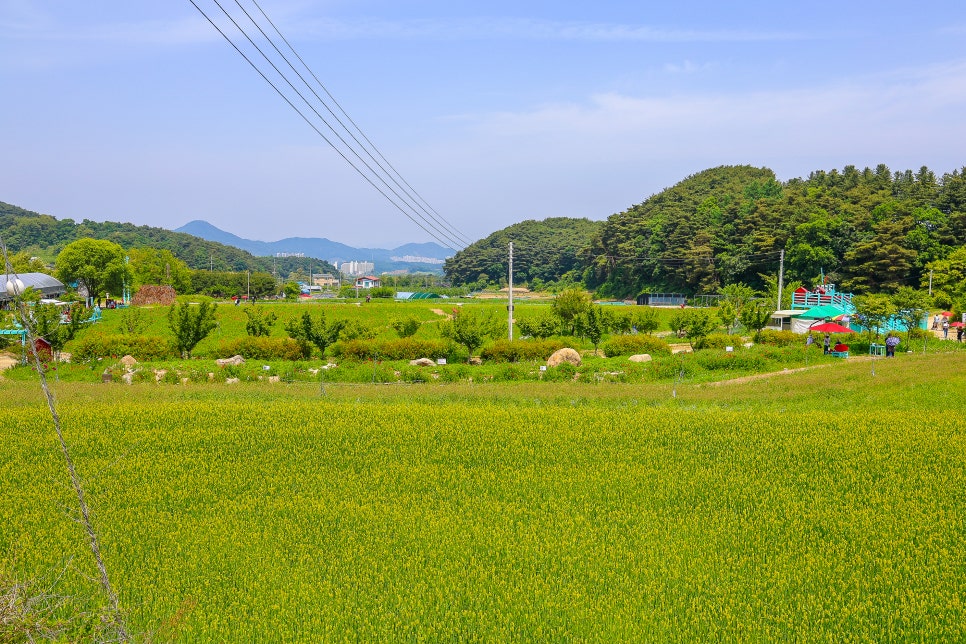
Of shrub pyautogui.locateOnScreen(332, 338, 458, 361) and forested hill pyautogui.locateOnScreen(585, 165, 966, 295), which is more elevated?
forested hill pyautogui.locateOnScreen(585, 165, 966, 295)

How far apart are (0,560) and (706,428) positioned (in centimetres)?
1216

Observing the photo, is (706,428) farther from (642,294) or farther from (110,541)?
(642,294)

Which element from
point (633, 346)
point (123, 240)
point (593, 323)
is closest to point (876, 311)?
point (633, 346)

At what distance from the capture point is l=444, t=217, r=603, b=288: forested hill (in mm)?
120188

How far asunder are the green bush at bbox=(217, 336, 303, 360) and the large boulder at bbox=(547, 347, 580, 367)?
11.2 m

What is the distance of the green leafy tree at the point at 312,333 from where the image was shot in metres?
29.3

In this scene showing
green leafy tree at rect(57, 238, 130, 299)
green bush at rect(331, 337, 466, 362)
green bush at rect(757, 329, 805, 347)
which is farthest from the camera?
green leafy tree at rect(57, 238, 130, 299)

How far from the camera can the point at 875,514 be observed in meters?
9.93

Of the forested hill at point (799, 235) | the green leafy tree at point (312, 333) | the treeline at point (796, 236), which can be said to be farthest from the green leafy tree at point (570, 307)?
the forested hill at point (799, 235)

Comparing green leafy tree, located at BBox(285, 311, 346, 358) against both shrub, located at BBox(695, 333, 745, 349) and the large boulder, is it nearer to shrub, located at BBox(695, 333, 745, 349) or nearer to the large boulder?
the large boulder

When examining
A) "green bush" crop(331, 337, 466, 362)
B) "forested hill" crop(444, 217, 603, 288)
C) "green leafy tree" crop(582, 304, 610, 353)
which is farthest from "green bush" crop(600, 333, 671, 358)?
"forested hill" crop(444, 217, 603, 288)

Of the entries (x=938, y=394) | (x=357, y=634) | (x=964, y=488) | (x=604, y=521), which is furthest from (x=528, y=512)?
(x=938, y=394)

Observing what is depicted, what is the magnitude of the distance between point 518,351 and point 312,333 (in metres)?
9.11

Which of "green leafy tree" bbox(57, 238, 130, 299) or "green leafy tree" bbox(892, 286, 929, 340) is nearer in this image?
"green leafy tree" bbox(892, 286, 929, 340)
